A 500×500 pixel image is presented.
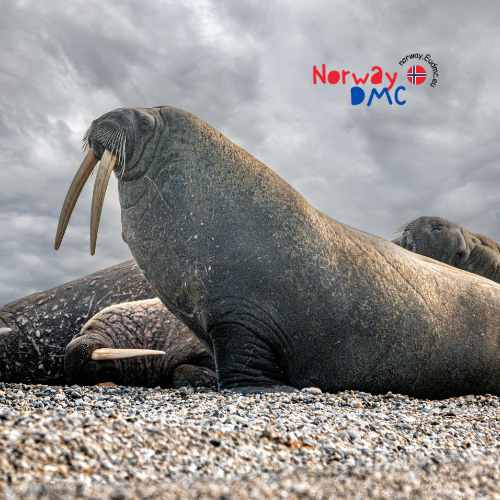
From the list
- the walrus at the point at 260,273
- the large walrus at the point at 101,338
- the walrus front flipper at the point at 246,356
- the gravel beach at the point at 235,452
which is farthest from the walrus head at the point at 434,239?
the gravel beach at the point at 235,452

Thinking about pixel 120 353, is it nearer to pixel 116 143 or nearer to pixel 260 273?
pixel 260 273

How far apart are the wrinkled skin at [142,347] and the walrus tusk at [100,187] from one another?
4.91 feet

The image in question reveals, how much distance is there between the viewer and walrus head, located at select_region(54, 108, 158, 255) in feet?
19.1

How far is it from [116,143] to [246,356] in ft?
7.66

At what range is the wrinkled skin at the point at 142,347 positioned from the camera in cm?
663

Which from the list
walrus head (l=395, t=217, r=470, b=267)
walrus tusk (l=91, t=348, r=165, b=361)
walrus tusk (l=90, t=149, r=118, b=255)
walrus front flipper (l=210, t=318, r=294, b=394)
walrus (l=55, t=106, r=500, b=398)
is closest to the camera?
walrus front flipper (l=210, t=318, r=294, b=394)

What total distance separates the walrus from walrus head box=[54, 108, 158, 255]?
0.4 inches

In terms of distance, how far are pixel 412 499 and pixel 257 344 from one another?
3.28 meters

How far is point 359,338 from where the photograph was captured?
574cm

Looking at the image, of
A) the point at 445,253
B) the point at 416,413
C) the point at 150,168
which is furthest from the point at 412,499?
the point at 445,253

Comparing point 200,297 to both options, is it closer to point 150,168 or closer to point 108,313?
point 150,168

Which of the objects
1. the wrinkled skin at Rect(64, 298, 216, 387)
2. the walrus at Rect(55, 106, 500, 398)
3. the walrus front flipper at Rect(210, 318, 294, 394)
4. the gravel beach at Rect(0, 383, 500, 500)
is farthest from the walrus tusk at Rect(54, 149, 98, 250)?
the gravel beach at Rect(0, 383, 500, 500)

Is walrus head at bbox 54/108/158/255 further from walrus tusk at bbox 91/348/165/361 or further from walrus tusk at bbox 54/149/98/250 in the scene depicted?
walrus tusk at bbox 91/348/165/361

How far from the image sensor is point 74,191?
6.39 m
